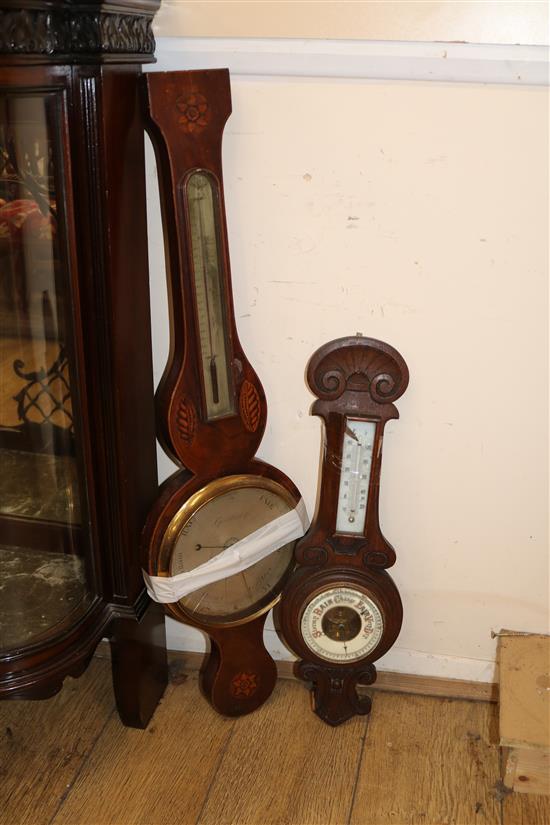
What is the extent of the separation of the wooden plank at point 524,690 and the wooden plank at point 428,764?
11cm

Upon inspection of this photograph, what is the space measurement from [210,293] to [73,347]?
0.22 meters

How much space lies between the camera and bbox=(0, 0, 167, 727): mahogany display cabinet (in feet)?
3.69

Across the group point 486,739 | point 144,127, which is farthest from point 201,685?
point 144,127

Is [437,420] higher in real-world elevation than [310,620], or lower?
higher

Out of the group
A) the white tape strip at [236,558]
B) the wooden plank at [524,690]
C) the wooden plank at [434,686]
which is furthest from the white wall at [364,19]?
the wooden plank at [434,686]

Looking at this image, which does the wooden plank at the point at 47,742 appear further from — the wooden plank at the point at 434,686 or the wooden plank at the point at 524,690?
the wooden plank at the point at 524,690

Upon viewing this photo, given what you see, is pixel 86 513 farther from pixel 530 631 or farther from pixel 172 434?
pixel 530 631

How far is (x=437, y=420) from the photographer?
57.4 inches

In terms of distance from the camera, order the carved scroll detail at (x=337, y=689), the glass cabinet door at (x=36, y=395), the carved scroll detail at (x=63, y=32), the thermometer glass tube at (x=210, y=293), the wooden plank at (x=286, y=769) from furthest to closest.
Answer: the carved scroll detail at (x=337, y=689)
the wooden plank at (x=286, y=769)
the thermometer glass tube at (x=210, y=293)
the glass cabinet door at (x=36, y=395)
the carved scroll detail at (x=63, y=32)

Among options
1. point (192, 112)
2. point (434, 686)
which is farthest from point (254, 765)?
point (192, 112)

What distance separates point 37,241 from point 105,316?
0.14 m

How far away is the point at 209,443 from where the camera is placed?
138cm

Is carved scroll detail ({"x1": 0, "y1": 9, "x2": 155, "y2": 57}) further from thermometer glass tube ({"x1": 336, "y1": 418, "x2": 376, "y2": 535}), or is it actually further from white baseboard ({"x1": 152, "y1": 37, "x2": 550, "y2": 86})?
thermometer glass tube ({"x1": 336, "y1": 418, "x2": 376, "y2": 535})

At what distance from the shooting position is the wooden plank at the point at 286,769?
1.39 meters
